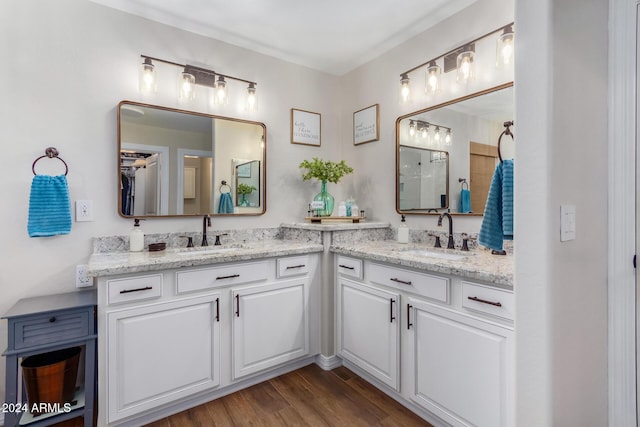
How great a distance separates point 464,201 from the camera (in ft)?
6.98

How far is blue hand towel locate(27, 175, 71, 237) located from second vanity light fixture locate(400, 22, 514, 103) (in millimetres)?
2412

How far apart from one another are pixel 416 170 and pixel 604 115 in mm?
1316

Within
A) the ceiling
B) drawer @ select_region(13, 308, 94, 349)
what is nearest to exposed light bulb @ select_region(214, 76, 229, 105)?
the ceiling

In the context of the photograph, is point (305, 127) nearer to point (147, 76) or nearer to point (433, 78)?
point (433, 78)

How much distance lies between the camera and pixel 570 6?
40.0 inches

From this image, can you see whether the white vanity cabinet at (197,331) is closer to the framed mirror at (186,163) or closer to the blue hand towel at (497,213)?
the framed mirror at (186,163)

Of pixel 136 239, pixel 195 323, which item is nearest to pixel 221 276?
pixel 195 323

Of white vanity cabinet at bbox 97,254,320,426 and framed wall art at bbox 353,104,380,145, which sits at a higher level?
framed wall art at bbox 353,104,380,145

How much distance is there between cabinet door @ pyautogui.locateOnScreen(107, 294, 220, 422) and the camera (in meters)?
1.60

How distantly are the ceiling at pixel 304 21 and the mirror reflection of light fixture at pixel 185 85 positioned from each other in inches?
14.4

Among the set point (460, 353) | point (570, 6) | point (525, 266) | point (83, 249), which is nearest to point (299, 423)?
point (460, 353)

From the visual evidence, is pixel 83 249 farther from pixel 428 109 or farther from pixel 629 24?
pixel 629 24

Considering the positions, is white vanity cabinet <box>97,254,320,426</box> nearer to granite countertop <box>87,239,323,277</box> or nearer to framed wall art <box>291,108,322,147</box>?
granite countertop <box>87,239,323,277</box>

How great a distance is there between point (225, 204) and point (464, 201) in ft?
5.78
